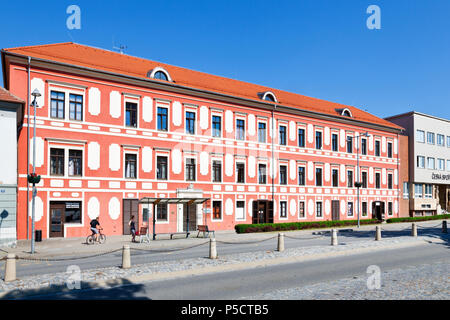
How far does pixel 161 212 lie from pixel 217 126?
907 centimetres

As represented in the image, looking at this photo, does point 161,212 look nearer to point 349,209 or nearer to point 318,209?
point 318,209

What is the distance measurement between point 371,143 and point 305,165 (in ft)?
37.8

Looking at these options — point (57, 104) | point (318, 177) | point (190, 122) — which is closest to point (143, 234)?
point (57, 104)

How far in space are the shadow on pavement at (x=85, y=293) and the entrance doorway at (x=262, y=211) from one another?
89.3 feet

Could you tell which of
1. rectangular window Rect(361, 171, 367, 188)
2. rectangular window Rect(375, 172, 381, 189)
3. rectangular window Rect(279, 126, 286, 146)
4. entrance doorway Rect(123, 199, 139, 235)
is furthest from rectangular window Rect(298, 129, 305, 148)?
entrance doorway Rect(123, 199, 139, 235)

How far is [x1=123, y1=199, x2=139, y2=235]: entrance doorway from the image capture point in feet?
99.6

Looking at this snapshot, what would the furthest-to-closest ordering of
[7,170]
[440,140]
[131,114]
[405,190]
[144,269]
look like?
[440,140] < [405,190] < [131,114] < [7,170] < [144,269]

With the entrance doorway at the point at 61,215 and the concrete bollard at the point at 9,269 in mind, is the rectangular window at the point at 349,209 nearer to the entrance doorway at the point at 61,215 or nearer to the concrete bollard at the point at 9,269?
the entrance doorway at the point at 61,215

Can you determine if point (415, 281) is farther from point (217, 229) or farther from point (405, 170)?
point (405, 170)

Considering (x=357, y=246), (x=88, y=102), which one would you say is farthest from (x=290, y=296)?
(x=88, y=102)

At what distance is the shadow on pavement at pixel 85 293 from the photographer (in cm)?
1023

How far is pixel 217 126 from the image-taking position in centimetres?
3625

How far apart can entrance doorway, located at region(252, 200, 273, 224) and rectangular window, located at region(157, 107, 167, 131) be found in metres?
11.4

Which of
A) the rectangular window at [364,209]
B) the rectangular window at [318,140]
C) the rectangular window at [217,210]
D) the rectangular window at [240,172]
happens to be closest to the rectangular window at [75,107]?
the rectangular window at [217,210]
